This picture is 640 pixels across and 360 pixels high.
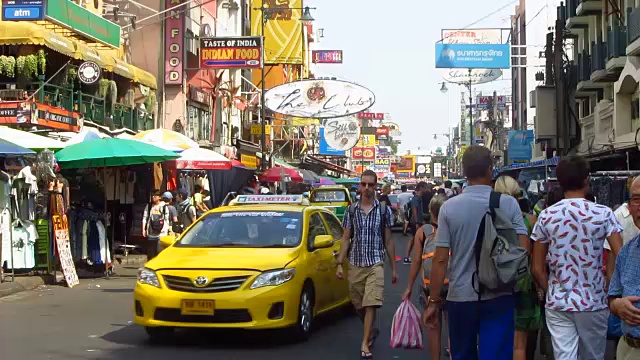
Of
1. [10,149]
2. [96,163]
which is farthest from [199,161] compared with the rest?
[10,149]

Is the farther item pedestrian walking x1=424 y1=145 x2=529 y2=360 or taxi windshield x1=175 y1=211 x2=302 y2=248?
taxi windshield x1=175 y1=211 x2=302 y2=248

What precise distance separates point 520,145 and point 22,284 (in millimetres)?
37950

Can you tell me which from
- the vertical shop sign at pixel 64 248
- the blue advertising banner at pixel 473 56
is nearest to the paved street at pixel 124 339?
the vertical shop sign at pixel 64 248

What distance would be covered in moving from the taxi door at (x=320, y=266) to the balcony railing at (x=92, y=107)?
37.8 feet

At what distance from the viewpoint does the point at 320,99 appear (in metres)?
29.3

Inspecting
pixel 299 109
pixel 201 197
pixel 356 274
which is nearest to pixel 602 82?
pixel 299 109

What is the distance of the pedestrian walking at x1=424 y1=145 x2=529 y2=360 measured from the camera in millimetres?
6090

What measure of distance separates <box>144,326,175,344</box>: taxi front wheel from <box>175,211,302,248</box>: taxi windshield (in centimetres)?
107

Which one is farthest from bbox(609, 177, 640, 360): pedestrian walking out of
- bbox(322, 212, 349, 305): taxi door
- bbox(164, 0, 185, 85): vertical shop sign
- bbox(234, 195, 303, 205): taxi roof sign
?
bbox(164, 0, 185, 85): vertical shop sign

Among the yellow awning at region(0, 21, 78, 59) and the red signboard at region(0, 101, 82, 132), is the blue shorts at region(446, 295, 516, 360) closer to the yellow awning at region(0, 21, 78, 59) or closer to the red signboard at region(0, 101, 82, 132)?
the red signboard at region(0, 101, 82, 132)

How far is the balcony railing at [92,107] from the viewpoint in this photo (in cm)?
2197

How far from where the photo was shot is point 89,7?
2752 centimetres

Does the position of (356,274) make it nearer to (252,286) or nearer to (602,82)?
(252,286)

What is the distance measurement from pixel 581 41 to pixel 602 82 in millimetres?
6796
